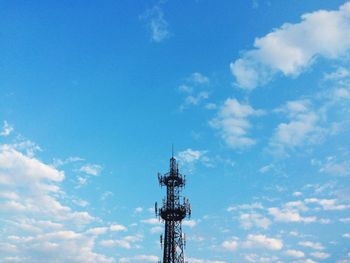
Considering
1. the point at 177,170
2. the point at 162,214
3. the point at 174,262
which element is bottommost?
the point at 174,262

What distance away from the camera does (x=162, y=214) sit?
255ft

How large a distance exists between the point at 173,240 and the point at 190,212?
4982 mm

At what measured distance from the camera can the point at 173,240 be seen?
2990 inches

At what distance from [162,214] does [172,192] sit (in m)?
3.88

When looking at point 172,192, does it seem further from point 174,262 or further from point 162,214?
point 174,262

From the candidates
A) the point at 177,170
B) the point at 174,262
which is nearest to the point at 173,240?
Answer: the point at 174,262

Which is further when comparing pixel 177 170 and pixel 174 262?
pixel 177 170

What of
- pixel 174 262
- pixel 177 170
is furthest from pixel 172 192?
pixel 174 262

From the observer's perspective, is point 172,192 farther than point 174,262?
Yes

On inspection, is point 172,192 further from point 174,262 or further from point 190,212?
point 174,262

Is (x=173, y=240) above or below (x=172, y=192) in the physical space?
below

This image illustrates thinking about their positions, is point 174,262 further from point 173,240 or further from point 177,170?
point 177,170

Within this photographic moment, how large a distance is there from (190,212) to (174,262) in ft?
26.1

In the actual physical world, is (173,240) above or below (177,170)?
Answer: below
